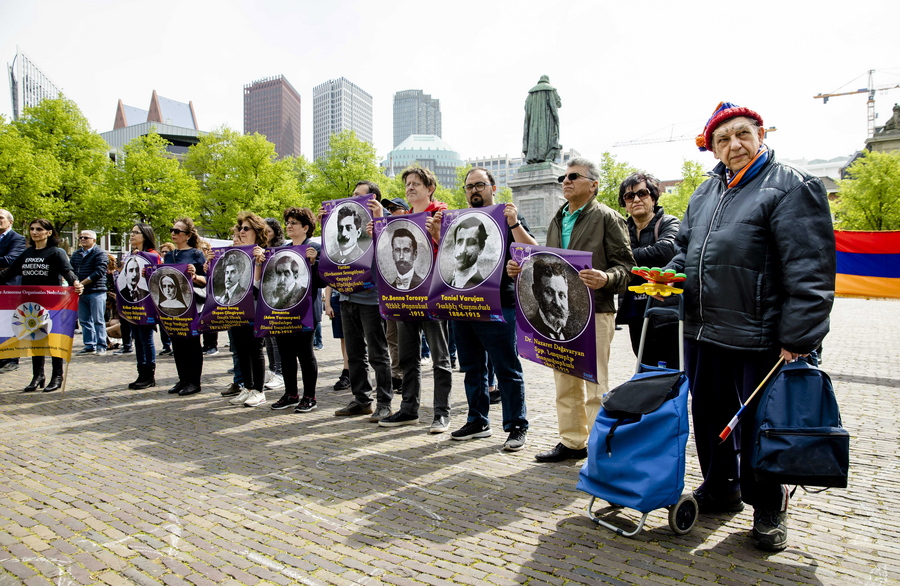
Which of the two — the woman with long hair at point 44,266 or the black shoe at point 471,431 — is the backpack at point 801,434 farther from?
the woman with long hair at point 44,266

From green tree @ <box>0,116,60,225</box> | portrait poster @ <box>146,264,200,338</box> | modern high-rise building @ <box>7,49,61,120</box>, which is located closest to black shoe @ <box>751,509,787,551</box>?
portrait poster @ <box>146,264,200,338</box>

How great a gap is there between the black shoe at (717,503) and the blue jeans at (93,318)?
38.7 ft

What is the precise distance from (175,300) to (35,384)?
241 centimetres

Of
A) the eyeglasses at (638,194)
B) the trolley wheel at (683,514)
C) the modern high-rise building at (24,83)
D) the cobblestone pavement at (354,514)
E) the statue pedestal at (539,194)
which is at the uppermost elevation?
the modern high-rise building at (24,83)

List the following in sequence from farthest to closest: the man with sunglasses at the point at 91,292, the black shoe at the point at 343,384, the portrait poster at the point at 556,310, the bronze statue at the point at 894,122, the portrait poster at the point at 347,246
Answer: the bronze statue at the point at 894,122, the man with sunglasses at the point at 91,292, the black shoe at the point at 343,384, the portrait poster at the point at 347,246, the portrait poster at the point at 556,310

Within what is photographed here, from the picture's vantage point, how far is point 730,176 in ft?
11.7

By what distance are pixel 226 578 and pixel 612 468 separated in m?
2.11

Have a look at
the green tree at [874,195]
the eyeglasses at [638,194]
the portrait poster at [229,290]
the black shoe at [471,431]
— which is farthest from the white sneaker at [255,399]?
the green tree at [874,195]

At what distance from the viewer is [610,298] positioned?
4.55 metres

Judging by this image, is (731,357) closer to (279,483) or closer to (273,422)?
(279,483)

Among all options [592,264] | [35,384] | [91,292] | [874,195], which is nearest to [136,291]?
[35,384]

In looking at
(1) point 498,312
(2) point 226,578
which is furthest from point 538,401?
(2) point 226,578

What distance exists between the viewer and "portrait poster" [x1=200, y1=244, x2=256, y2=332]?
7.07m

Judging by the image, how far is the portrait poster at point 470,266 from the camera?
195 inches
